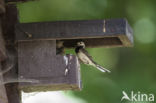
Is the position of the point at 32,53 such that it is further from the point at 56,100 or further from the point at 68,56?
the point at 56,100

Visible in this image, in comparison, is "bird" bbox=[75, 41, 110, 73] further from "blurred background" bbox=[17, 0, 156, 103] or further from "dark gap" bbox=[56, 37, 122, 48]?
"dark gap" bbox=[56, 37, 122, 48]

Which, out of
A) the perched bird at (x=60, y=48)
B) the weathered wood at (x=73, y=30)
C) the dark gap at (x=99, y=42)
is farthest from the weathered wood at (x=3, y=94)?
the dark gap at (x=99, y=42)

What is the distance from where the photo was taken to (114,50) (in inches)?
283

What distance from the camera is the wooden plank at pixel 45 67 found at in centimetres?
550

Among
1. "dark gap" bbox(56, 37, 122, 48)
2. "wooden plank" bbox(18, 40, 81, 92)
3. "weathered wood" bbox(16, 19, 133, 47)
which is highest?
"weathered wood" bbox(16, 19, 133, 47)

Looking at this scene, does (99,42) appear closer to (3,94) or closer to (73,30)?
(73,30)

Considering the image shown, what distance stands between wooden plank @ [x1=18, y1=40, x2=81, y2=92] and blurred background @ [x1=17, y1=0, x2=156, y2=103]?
1.00 m

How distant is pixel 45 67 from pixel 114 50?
1.72m

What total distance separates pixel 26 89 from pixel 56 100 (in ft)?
3.60

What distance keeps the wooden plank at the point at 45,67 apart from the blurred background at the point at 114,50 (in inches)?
39.2

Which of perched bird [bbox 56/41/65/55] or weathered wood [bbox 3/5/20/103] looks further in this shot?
perched bird [bbox 56/41/65/55]

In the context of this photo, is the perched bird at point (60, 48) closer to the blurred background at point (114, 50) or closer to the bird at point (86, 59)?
the bird at point (86, 59)

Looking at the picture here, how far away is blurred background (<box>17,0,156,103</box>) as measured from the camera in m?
6.71

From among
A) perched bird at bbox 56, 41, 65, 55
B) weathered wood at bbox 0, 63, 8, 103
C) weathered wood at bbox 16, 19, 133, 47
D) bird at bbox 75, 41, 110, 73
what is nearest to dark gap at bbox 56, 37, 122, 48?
perched bird at bbox 56, 41, 65, 55
